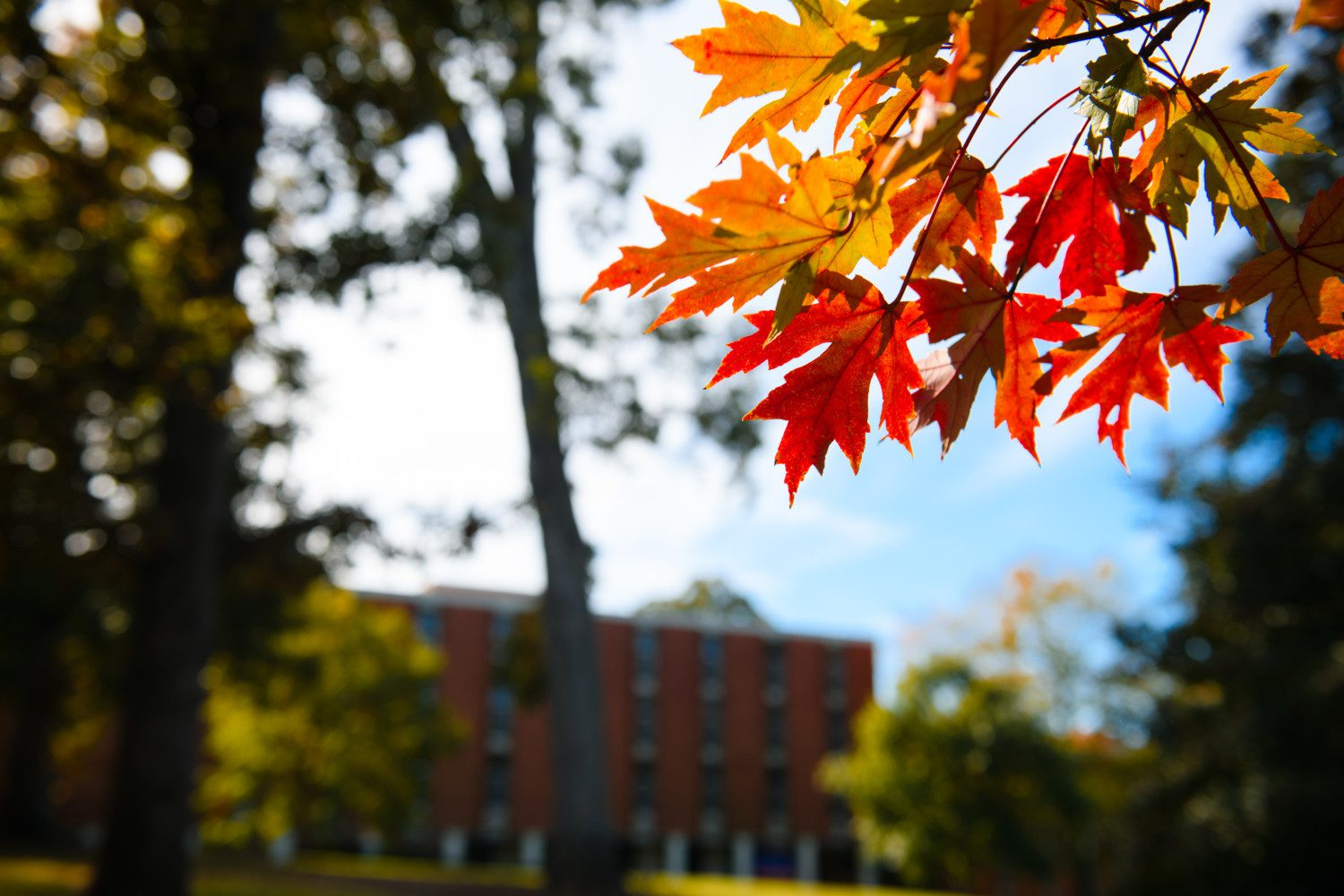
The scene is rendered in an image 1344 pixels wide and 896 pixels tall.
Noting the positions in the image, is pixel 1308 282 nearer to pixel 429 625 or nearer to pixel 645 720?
pixel 429 625

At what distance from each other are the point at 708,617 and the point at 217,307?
118 feet

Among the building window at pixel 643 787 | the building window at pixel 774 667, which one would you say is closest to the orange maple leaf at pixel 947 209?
the building window at pixel 643 787

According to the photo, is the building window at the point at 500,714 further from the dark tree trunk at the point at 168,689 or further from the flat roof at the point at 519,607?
the dark tree trunk at the point at 168,689

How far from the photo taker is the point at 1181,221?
0.93 meters

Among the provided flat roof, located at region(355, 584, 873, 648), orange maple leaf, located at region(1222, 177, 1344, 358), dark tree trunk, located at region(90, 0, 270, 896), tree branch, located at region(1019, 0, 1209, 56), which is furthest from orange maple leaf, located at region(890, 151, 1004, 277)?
flat roof, located at region(355, 584, 873, 648)

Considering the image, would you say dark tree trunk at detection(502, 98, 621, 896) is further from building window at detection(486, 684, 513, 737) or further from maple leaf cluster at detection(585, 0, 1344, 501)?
building window at detection(486, 684, 513, 737)

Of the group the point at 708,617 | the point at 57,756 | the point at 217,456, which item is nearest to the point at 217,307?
the point at 217,456

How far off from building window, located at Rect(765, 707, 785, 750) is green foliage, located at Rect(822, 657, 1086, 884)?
40.4ft

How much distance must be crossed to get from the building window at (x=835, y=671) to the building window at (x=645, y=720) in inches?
327

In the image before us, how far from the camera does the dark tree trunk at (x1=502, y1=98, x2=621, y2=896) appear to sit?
9.92 meters

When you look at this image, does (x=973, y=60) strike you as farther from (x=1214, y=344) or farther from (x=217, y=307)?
(x=217, y=307)

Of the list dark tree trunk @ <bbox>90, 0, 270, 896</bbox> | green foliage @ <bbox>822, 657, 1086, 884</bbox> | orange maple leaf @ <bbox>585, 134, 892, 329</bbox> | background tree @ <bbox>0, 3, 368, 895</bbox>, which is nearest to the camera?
orange maple leaf @ <bbox>585, 134, 892, 329</bbox>

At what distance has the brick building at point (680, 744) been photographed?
36969mm

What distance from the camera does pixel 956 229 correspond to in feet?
2.89
